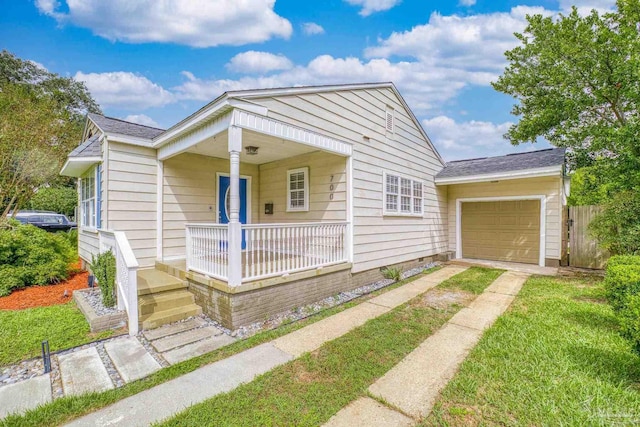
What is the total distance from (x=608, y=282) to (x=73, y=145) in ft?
54.4

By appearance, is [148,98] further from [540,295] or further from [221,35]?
[540,295]

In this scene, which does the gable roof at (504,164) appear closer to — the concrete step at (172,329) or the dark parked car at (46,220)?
the concrete step at (172,329)

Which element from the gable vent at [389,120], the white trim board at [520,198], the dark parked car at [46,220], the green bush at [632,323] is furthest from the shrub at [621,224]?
the dark parked car at [46,220]

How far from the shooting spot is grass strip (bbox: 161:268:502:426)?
2398 mm

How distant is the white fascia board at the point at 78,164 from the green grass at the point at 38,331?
3104mm

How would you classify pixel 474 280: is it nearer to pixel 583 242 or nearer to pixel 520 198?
pixel 520 198

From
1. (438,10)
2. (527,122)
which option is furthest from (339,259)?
(527,122)

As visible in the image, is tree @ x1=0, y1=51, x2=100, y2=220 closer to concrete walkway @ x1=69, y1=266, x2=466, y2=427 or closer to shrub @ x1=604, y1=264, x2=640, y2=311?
concrete walkway @ x1=69, y1=266, x2=466, y2=427

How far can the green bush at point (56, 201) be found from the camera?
59.5 ft

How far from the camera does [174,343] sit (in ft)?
12.6

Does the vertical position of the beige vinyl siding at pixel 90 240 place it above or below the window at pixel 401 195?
below

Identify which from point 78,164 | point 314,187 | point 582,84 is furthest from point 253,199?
point 582,84

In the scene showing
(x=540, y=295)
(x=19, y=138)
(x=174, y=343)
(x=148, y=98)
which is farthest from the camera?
(x=148, y=98)

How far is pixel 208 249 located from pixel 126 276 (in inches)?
48.7
